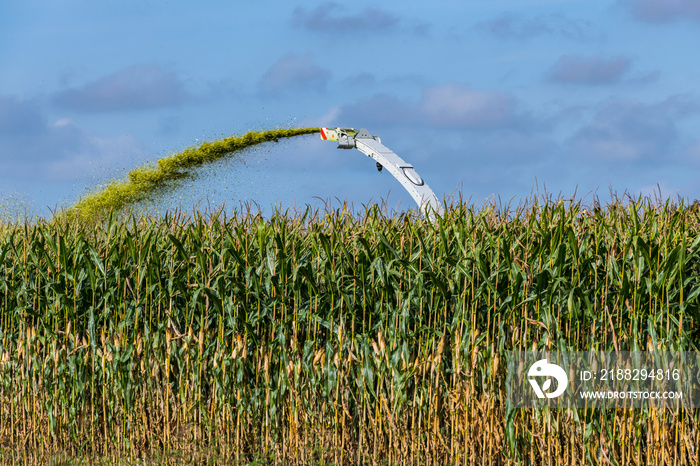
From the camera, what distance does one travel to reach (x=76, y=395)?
573 centimetres

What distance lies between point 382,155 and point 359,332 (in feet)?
31.5

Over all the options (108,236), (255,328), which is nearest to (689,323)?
(255,328)

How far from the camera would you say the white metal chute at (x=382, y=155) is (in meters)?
14.0

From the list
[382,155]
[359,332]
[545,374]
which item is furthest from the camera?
[382,155]

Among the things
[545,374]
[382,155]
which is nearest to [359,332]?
[545,374]

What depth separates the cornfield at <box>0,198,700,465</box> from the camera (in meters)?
4.88

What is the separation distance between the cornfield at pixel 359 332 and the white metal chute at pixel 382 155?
26.9 ft

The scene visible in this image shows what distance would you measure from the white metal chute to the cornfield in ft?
26.9

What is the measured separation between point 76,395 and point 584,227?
15.2 feet

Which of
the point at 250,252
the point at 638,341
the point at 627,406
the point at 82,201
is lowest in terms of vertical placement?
the point at 627,406

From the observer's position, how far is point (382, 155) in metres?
14.4

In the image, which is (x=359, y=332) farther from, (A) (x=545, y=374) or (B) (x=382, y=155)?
(B) (x=382, y=155)

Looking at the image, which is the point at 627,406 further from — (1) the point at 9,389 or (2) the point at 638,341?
(1) the point at 9,389

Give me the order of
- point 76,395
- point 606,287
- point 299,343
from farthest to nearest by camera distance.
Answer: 1. point 76,395
2. point 299,343
3. point 606,287
